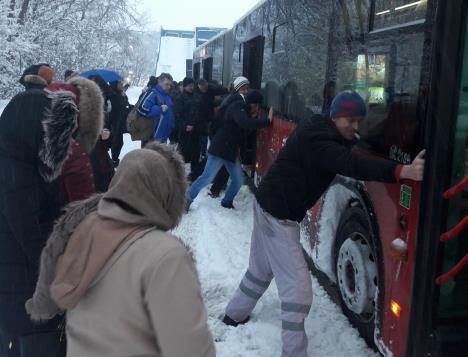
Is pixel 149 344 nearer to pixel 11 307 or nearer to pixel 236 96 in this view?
pixel 11 307

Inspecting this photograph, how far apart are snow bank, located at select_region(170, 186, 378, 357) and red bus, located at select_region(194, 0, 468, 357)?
0.20m

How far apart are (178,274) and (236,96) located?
18.4 feet

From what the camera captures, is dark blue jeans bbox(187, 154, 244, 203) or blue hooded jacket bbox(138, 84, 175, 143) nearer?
dark blue jeans bbox(187, 154, 244, 203)

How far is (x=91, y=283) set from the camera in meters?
1.60

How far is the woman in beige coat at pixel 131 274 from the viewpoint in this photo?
4.99ft

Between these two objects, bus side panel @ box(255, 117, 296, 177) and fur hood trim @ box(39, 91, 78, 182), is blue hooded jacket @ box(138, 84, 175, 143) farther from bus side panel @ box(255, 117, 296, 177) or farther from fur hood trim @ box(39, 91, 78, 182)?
fur hood trim @ box(39, 91, 78, 182)

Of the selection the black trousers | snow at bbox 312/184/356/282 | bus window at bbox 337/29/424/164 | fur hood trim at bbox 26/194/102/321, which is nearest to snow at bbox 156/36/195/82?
the black trousers

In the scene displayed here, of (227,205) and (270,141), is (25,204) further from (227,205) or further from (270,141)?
(227,205)

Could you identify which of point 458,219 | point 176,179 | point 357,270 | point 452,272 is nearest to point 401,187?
point 458,219

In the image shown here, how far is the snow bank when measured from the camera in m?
3.86

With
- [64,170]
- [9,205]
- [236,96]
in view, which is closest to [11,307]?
[9,205]

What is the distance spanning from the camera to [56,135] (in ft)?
8.10

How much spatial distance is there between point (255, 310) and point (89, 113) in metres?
2.39

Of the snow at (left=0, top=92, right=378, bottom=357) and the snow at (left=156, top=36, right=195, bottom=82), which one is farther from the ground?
the snow at (left=156, top=36, right=195, bottom=82)
